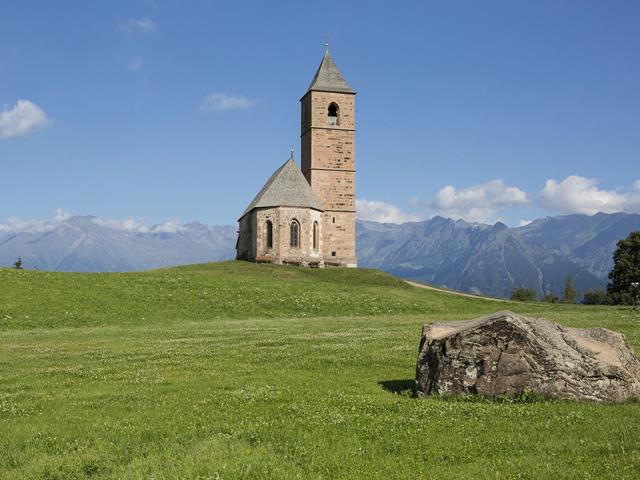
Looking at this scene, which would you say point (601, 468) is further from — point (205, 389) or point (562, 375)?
point (205, 389)

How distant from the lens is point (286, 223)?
82.6m

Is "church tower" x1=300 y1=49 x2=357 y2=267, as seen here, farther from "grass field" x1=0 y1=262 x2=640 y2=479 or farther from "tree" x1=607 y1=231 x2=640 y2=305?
"grass field" x1=0 y1=262 x2=640 y2=479

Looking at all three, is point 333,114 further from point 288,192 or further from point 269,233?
point 269,233

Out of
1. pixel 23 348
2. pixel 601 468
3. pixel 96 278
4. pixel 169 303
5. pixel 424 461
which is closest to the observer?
pixel 601 468

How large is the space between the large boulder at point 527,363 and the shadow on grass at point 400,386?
730 mm

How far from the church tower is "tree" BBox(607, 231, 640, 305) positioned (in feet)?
131

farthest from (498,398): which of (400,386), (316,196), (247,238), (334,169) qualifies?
(334,169)

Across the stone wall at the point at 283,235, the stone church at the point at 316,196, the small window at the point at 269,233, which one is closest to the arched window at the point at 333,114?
the stone church at the point at 316,196

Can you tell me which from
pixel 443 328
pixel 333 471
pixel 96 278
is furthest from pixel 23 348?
pixel 96 278

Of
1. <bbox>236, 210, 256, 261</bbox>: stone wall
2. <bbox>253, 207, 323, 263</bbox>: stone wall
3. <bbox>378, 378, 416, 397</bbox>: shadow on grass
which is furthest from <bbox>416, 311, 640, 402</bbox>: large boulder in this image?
<bbox>236, 210, 256, 261</bbox>: stone wall

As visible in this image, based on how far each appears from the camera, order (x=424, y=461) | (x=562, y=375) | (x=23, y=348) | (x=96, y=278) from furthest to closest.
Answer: (x=96, y=278), (x=23, y=348), (x=562, y=375), (x=424, y=461)

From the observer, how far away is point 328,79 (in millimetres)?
93500

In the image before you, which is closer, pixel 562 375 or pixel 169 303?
pixel 562 375

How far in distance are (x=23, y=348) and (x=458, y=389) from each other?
20224 millimetres
